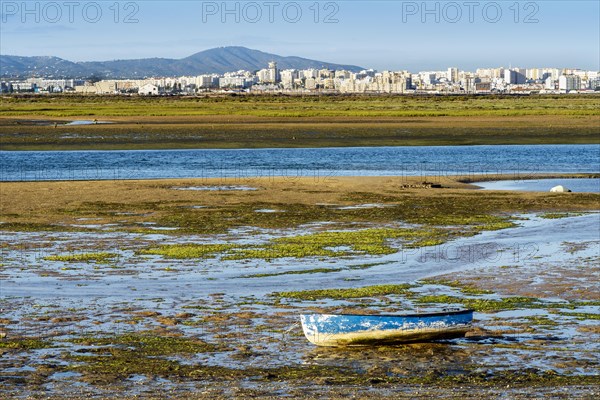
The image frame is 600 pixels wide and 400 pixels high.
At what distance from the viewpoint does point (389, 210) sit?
33344 millimetres

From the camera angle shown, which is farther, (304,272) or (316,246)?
(316,246)

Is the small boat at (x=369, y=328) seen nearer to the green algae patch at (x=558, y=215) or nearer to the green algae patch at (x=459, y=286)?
the green algae patch at (x=459, y=286)

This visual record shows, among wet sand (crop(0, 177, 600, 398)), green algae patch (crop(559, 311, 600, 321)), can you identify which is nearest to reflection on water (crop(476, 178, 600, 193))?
wet sand (crop(0, 177, 600, 398))

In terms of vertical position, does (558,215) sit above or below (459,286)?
above

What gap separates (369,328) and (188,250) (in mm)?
10445

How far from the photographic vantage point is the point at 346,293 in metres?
19.7

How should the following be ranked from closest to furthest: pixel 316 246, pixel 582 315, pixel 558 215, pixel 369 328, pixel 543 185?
pixel 369 328 → pixel 582 315 → pixel 316 246 → pixel 558 215 → pixel 543 185

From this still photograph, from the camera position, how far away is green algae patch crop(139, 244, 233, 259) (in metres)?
24.2

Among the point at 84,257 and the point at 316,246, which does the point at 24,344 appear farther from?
the point at 316,246

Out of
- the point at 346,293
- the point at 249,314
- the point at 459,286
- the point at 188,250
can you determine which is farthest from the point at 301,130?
the point at 249,314

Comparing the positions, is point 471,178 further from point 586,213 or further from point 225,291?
point 225,291

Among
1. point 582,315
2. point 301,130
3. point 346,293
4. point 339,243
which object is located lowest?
point 582,315

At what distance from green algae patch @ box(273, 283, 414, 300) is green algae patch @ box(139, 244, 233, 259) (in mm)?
4894

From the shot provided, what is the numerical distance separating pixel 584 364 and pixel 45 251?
14620 mm
